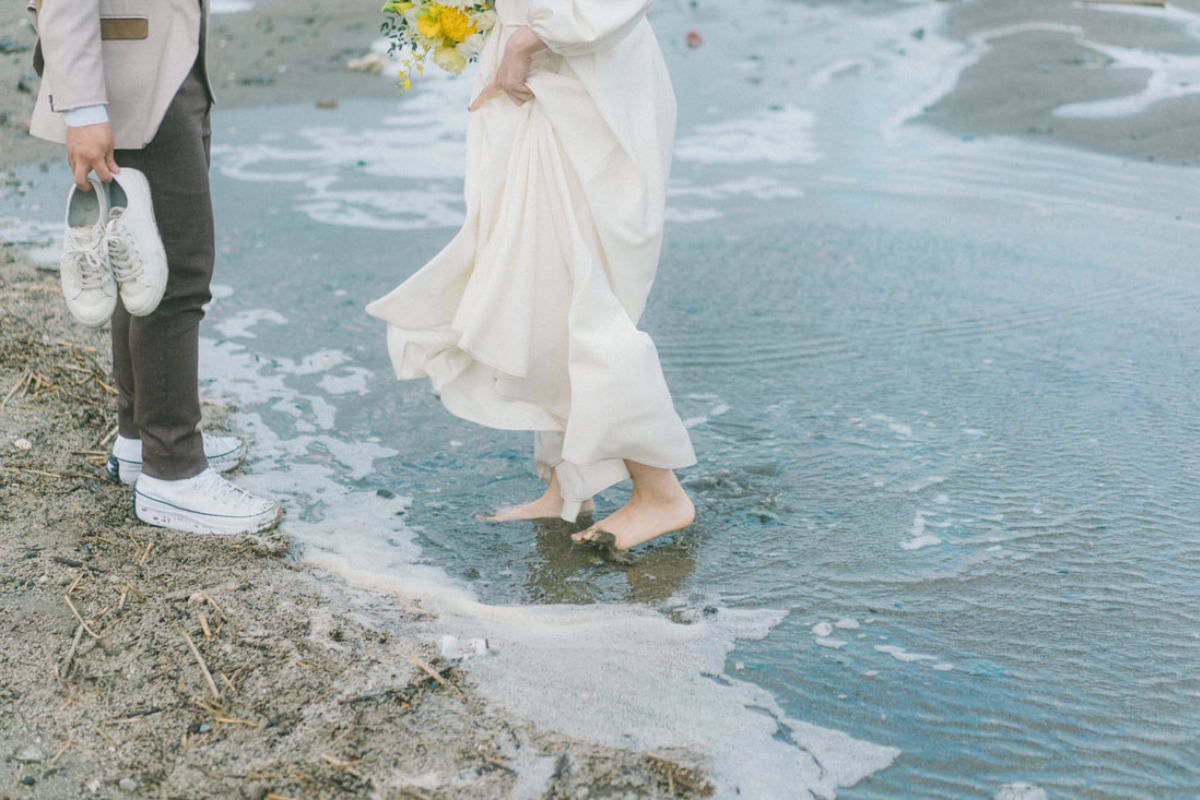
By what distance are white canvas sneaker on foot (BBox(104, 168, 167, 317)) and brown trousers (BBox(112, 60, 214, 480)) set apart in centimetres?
6

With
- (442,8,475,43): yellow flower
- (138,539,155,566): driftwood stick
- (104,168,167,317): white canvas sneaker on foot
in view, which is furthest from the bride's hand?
(138,539,155,566): driftwood stick

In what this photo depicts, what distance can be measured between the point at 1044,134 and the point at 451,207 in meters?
3.83

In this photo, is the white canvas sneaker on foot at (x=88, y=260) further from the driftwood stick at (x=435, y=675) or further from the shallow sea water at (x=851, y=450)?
the driftwood stick at (x=435, y=675)

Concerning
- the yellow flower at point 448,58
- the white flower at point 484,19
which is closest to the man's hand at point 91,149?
the yellow flower at point 448,58

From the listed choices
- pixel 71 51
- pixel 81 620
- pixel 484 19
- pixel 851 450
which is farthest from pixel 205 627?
pixel 851 450

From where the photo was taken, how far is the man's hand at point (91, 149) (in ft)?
8.41

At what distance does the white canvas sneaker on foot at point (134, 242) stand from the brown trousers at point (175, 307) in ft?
0.20

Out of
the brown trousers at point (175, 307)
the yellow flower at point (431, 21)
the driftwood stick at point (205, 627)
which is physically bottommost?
the driftwood stick at point (205, 627)

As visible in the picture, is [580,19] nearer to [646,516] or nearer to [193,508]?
[646,516]

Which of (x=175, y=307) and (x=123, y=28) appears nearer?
(x=123, y=28)

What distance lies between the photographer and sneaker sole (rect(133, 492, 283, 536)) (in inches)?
119

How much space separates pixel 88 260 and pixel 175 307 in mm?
273

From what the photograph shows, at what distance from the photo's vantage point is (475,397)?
3.05 meters

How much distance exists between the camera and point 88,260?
2.66 m
